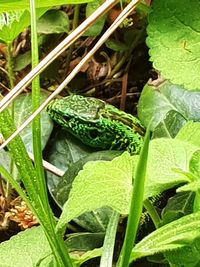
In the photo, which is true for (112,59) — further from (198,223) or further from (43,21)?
(198,223)

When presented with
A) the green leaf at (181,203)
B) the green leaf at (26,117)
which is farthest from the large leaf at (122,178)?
the green leaf at (26,117)

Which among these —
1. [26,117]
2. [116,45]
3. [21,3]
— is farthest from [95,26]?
[21,3]

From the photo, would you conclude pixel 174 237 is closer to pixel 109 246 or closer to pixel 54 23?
pixel 109 246

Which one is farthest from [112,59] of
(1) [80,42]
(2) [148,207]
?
(2) [148,207]

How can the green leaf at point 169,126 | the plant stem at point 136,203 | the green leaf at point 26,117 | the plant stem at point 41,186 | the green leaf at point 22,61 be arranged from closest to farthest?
the plant stem at point 136,203 < the plant stem at point 41,186 < the green leaf at point 169,126 < the green leaf at point 26,117 < the green leaf at point 22,61

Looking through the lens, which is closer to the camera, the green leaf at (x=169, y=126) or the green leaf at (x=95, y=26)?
the green leaf at (x=169, y=126)

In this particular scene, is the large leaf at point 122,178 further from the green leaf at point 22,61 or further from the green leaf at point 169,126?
the green leaf at point 22,61

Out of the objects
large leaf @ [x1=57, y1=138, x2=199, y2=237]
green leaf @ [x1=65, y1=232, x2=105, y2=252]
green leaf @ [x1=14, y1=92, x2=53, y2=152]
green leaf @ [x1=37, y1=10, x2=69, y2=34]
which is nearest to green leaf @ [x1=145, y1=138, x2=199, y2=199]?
large leaf @ [x1=57, y1=138, x2=199, y2=237]
